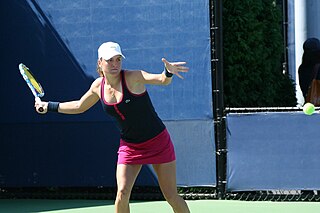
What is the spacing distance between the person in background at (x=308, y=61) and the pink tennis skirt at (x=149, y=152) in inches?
178

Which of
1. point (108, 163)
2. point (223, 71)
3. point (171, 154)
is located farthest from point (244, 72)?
point (171, 154)

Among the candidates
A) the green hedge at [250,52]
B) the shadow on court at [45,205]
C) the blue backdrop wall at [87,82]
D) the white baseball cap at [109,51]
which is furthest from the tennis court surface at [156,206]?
the white baseball cap at [109,51]

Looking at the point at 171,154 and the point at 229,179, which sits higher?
the point at 171,154

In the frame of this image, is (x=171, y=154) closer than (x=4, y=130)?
Yes

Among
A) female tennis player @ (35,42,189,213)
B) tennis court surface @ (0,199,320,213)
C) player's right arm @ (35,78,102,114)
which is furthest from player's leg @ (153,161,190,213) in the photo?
tennis court surface @ (0,199,320,213)

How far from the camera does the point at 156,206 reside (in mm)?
9102

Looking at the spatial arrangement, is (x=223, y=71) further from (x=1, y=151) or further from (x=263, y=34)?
(x=1, y=151)

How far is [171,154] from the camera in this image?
6.63m

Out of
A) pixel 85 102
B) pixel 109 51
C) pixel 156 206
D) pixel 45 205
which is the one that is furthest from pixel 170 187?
pixel 45 205

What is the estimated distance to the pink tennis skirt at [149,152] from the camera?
6.57 metres

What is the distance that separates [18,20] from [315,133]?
142 inches

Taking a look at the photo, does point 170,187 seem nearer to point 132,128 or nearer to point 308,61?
point 132,128

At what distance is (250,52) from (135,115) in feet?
11.2

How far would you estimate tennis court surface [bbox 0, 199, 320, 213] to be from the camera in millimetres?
8688
